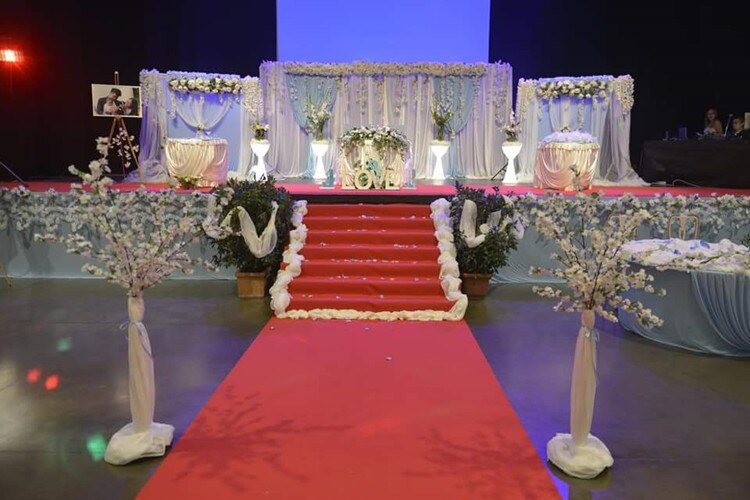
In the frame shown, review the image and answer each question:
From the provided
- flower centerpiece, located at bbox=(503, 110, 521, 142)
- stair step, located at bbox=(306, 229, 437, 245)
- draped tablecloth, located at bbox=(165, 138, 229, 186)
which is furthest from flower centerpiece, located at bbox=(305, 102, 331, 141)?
stair step, located at bbox=(306, 229, 437, 245)

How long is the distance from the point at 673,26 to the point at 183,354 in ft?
36.9

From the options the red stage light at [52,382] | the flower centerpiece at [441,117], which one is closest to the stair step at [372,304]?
the red stage light at [52,382]

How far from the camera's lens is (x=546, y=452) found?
349 centimetres

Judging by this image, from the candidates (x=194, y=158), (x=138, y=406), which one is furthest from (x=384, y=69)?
(x=138, y=406)

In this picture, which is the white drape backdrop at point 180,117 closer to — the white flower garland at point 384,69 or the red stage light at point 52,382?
the white flower garland at point 384,69

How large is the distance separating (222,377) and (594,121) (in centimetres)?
852

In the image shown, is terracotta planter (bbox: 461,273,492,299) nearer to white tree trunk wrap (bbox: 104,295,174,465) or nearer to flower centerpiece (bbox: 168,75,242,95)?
white tree trunk wrap (bbox: 104,295,174,465)

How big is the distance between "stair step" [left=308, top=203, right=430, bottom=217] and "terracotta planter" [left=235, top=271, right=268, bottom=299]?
50.8 inches

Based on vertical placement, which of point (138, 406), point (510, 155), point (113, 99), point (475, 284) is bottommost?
point (138, 406)

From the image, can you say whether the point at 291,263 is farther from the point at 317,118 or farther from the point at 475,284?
the point at 317,118

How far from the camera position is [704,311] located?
16.9 ft

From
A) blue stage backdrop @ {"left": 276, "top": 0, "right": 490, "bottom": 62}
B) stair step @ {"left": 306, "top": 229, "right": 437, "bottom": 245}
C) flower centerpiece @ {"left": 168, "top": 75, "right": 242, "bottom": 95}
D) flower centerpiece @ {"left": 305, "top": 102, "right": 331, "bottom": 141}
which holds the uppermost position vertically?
blue stage backdrop @ {"left": 276, "top": 0, "right": 490, "bottom": 62}

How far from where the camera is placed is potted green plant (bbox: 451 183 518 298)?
6.82 m

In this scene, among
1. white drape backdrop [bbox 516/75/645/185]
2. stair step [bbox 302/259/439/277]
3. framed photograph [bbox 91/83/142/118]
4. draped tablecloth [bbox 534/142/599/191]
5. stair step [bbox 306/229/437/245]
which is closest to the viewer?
stair step [bbox 302/259/439/277]
